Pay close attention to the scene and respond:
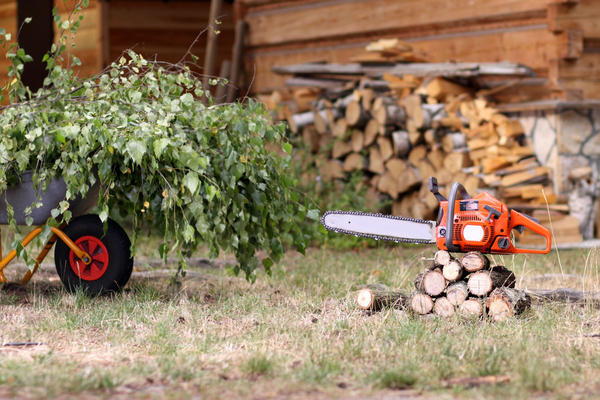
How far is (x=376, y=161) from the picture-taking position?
27.1 feet

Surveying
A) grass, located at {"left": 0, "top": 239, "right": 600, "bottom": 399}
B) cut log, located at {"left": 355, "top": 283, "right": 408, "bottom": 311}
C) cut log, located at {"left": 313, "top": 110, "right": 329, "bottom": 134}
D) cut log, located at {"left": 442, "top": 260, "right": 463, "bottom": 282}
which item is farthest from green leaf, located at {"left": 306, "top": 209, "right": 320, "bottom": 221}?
cut log, located at {"left": 313, "top": 110, "right": 329, "bottom": 134}

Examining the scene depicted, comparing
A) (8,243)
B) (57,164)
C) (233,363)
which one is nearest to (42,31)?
(8,243)

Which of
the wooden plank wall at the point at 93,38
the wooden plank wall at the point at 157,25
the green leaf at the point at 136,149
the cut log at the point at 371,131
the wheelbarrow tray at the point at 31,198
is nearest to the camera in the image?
the green leaf at the point at 136,149

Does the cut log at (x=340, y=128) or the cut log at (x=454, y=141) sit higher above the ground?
the cut log at (x=340, y=128)

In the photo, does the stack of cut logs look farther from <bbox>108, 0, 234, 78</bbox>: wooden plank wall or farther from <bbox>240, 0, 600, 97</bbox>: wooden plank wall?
<bbox>108, 0, 234, 78</bbox>: wooden plank wall

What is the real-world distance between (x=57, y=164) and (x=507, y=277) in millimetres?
2447

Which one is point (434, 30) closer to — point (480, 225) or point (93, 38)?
point (480, 225)

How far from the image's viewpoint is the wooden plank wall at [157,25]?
1227cm

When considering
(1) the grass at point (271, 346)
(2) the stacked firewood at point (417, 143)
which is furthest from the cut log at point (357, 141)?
(1) the grass at point (271, 346)

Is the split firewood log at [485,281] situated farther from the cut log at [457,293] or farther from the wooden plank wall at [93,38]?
the wooden plank wall at [93,38]

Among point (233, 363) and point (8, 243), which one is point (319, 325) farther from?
point (8, 243)

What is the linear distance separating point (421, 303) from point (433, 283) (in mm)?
131

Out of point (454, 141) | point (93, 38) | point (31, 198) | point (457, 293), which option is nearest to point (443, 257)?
point (457, 293)

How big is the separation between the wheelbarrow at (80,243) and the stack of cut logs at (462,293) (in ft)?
4.52
